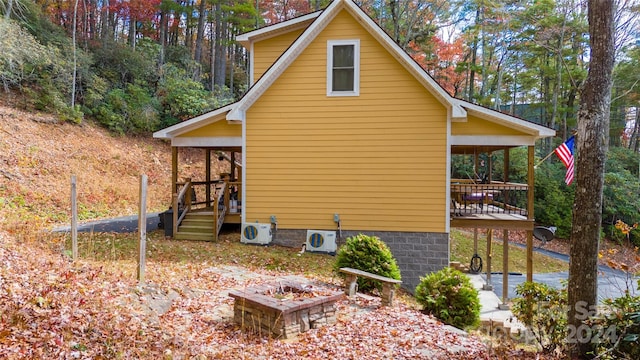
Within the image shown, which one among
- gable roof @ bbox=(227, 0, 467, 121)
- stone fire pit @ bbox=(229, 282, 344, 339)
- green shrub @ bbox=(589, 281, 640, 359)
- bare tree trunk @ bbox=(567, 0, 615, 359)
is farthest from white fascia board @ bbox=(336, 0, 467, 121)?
stone fire pit @ bbox=(229, 282, 344, 339)

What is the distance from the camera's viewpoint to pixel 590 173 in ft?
14.6

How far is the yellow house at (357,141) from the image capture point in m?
10.1

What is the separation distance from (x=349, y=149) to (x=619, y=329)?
7185 millimetres

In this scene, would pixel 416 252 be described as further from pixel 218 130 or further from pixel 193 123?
pixel 193 123

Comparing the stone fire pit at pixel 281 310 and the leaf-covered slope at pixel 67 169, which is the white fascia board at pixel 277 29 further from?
the stone fire pit at pixel 281 310

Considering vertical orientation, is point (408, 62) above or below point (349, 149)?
above

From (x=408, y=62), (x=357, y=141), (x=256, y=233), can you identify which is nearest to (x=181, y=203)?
(x=256, y=233)

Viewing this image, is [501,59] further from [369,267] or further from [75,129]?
[75,129]

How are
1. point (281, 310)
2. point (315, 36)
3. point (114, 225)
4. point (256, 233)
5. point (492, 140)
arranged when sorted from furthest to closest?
point (114, 225) → point (256, 233) → point (315, 36) → point (492, 140) → point (281, 310)

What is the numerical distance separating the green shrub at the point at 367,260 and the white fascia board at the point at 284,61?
5.24m

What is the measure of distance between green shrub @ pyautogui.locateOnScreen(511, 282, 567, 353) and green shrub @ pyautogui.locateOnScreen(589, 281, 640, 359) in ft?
1.34

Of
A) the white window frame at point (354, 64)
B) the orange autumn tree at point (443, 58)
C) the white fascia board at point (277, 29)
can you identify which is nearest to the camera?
the white window frame at point (354, 64)

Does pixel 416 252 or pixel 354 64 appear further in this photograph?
pixel 354 64

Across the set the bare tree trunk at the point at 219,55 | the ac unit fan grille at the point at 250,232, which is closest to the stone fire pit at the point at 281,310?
the ac unit fan grille at the point at 250,232
